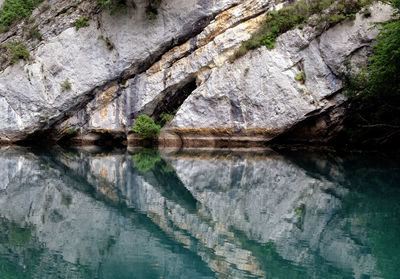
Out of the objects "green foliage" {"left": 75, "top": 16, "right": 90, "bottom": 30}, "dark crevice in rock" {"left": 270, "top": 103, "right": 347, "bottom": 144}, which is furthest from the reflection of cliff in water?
"green foliage" {"left": 75, "top": 16, "right": 90, "bottom": 30}

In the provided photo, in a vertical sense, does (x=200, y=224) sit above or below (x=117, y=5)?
below

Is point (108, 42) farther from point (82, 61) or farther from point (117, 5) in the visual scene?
point (117, 5)

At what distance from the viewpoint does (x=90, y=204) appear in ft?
26.3

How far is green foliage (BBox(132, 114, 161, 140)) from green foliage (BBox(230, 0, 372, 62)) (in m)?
6.19

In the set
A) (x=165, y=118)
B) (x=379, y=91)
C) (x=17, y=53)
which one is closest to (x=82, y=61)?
(x=17, y=53)

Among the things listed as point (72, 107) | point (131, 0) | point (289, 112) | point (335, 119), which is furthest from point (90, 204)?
point (131, 0)

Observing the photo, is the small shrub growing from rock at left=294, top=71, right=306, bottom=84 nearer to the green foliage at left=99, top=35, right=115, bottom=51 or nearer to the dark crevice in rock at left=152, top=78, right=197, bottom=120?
the dark crevice in rock at left=152, top=78, right=197, bottom=120

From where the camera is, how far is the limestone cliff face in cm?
2016

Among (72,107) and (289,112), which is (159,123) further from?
(289,112)

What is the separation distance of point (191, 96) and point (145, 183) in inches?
478

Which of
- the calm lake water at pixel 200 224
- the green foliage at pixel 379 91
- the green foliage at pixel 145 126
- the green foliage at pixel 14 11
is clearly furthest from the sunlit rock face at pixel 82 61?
the calm lake water at pixel 200 224

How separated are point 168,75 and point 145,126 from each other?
3.55 m

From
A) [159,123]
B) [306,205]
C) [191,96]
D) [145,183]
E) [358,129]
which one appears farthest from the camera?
[159,123]

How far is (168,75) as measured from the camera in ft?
75.3
